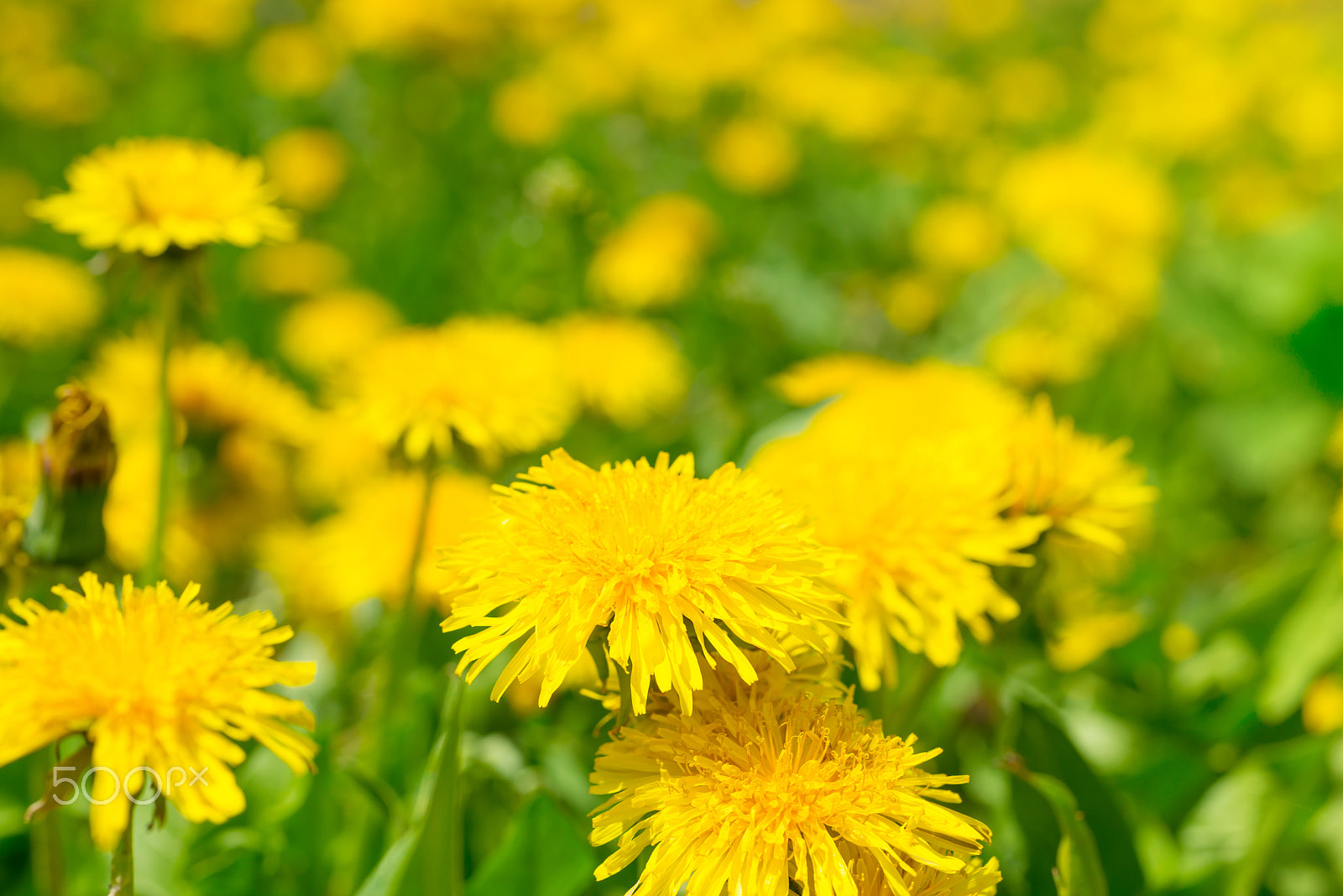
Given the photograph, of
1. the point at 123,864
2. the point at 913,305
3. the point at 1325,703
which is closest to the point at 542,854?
the point at 123,864

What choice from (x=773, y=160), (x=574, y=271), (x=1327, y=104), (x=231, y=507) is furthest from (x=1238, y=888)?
(x=1327, y=104)

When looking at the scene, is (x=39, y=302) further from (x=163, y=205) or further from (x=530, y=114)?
(x=530, y=114)

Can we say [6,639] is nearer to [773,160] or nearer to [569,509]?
[569,509]

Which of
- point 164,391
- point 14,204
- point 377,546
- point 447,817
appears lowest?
point 14,204

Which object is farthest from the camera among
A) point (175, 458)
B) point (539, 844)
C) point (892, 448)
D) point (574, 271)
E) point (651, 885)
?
point (574, 271)

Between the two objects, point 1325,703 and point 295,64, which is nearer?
point 1325,703

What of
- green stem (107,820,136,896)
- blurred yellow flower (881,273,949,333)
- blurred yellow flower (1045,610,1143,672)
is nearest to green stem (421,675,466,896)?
green stem (107,820,136,896)
